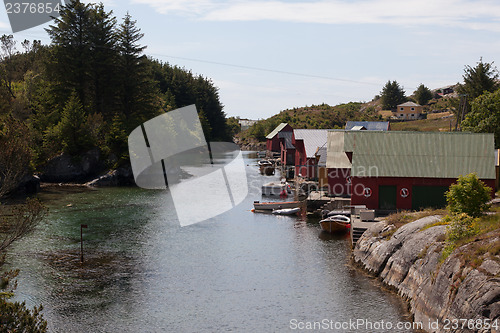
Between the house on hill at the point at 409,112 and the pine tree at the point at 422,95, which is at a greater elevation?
the pine tree at the point at 422,95

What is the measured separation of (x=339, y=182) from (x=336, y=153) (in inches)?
134

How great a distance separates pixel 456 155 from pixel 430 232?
62.6ft

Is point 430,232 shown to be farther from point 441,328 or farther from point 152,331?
point 152,331

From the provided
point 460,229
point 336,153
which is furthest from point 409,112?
point 460,229

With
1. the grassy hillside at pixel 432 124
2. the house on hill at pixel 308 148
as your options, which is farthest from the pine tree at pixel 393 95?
the house on hill at pixel 308 148

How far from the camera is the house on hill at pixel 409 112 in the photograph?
150 meters

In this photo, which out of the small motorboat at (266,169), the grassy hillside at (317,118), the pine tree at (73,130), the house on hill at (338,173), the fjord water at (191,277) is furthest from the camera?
the grassy hillside at (317,118)

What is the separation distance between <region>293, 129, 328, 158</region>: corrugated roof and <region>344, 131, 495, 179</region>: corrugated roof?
2476 cm

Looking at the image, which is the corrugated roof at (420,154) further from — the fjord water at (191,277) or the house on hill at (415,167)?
the fjord water at (191,277)

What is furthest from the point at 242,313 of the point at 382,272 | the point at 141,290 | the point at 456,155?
the point at 456,155

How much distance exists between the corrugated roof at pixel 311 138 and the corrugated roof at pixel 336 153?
49.1 feet

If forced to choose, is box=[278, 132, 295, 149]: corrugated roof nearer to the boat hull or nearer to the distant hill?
the distant hill

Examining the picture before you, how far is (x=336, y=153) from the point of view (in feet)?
180

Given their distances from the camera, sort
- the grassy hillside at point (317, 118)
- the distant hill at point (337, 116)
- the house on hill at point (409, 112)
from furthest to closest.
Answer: the grassy hillside at point (317, 118) < the house on hill at point (409, 112) < the distant hill at point (337, 116)
